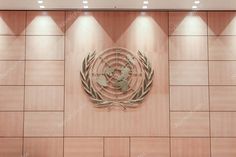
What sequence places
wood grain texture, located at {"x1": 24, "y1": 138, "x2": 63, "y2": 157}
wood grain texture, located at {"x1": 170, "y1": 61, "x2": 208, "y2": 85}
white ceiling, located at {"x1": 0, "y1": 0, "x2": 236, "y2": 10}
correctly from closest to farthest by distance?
white ceiling, located at {"x1": 0, "y1": 0, "x2": 236, "y2": 10}
wood grain texture, located at {"x1": 24, "y1": 138, "x2": 63, "y2": 157}
wood grain texture, located at {"x1": 170, "y1": 61, "x2": 208, "y2": 85}

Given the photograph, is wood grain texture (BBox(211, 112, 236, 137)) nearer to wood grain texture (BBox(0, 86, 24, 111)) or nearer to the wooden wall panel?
the wooden wall panel

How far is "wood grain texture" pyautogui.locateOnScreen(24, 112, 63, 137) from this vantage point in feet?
26.1

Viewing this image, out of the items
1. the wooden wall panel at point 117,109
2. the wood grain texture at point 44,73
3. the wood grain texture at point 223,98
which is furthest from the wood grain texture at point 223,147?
the wood grain texture at point 44,73

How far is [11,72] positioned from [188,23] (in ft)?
14.8

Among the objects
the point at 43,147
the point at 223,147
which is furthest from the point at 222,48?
the point at 43,147

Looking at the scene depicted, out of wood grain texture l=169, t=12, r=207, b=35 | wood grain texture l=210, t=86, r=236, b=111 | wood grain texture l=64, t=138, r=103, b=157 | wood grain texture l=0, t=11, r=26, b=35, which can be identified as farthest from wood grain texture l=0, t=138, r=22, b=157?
wood grain texture l=210, t=86, r=236, b=111

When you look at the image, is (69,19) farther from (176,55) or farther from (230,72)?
(230,72)

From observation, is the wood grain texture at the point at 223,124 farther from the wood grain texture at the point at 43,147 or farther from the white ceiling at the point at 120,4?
the wood grain texture at the point at 43,147

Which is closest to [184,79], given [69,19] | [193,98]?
[193,98]

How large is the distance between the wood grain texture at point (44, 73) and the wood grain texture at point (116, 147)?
72.6 inches

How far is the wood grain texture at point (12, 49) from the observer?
813cm

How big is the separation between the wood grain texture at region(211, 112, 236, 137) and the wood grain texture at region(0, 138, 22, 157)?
4.64m

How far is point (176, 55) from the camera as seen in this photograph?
8.17 m

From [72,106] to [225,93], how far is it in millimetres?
3717
